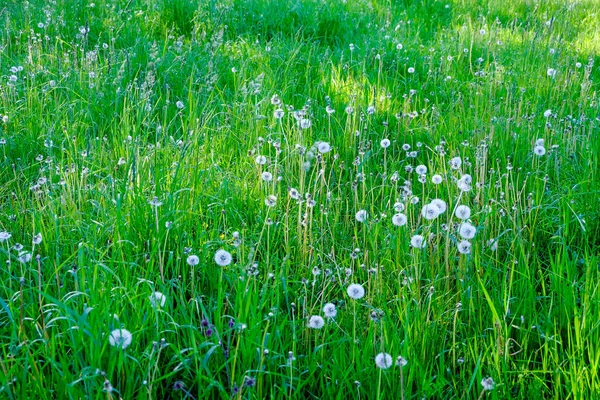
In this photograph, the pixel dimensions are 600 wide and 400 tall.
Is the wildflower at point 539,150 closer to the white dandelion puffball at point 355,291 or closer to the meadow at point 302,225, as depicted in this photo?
the meadow at point 302,225

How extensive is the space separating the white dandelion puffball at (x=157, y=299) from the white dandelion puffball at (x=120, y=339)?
0.17 metres

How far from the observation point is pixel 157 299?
2076mm

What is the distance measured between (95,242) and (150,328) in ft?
1.76

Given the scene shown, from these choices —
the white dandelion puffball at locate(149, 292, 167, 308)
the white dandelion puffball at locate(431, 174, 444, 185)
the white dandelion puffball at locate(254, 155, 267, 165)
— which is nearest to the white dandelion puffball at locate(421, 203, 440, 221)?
the white dandelion puffball at locate(431, 174, 444, 185)

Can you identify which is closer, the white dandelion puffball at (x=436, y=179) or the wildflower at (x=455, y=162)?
the white dandelion puffball at (x=436, y=179)

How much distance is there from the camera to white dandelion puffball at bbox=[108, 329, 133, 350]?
1.80 metres

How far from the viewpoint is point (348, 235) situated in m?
2.86

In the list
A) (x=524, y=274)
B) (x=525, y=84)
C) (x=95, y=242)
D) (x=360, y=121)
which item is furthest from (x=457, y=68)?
(x=95, y=242)

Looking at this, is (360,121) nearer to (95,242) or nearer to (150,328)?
(95,242)

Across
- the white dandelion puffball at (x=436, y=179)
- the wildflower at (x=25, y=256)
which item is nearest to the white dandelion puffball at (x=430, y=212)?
the white dandelion puffball at (x=436, y=179)

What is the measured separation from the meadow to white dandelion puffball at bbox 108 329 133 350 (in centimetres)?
1

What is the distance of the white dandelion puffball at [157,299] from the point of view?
2010mm

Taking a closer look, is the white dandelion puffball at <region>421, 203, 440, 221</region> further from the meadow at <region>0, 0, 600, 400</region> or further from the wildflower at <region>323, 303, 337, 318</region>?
the wildflower at <region>323, 303, 337, 318</region>

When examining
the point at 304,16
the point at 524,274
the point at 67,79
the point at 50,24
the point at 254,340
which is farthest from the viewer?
the point at 304,16
